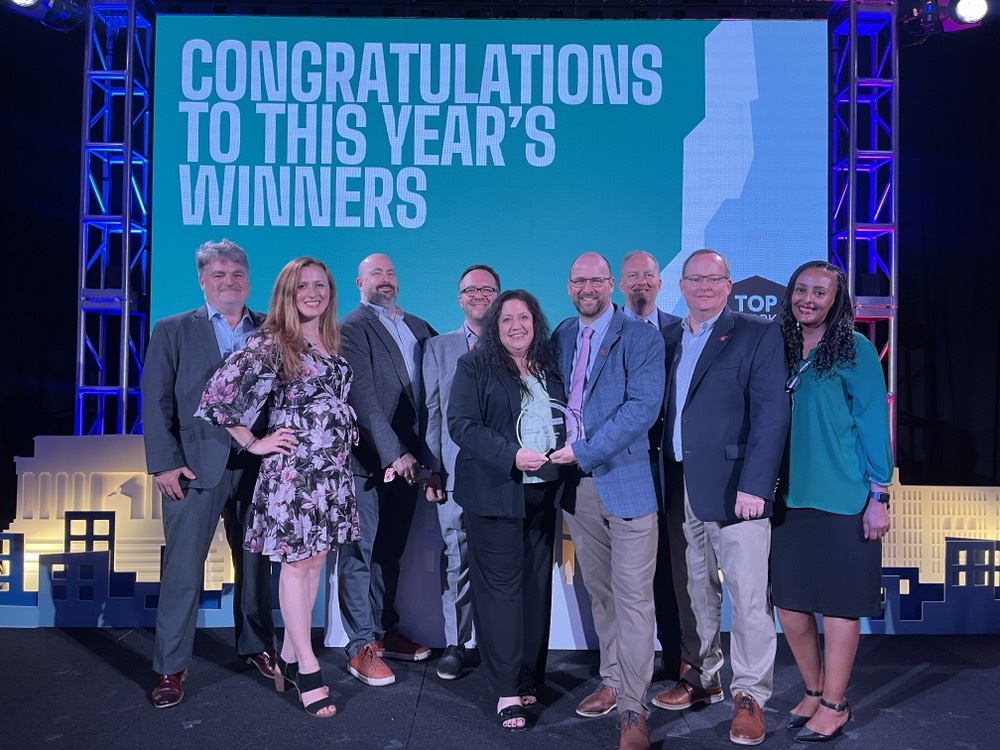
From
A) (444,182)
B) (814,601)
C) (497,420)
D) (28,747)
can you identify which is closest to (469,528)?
(497,420)

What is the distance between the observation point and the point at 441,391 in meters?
3.46

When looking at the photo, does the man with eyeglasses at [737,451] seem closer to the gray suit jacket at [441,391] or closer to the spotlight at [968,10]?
the gray suit jacket at [441,391]

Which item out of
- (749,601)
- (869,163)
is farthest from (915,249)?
(749,601)

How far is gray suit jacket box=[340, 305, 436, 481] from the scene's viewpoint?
336 cm

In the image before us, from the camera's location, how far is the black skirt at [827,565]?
272 centimetres

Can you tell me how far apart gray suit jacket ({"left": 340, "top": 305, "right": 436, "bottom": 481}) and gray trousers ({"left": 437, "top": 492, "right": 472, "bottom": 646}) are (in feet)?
0.93

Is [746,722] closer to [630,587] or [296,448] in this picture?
[630,587]

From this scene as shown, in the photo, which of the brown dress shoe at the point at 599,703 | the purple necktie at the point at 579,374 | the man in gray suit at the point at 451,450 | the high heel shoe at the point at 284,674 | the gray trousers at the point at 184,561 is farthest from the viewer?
the man in gray suit at the point at 451,450

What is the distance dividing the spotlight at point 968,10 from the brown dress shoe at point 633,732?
461 cm

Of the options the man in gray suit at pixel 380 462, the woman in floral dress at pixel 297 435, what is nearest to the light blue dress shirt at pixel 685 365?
the man in gray suit at pixel 380 462

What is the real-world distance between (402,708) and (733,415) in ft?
5.20

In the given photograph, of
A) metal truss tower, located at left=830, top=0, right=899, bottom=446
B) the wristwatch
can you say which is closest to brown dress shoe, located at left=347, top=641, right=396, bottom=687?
the wristwatch

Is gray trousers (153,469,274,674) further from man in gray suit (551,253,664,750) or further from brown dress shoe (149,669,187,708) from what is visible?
man in gray suit (551,253,664,750)

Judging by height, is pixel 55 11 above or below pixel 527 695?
above
